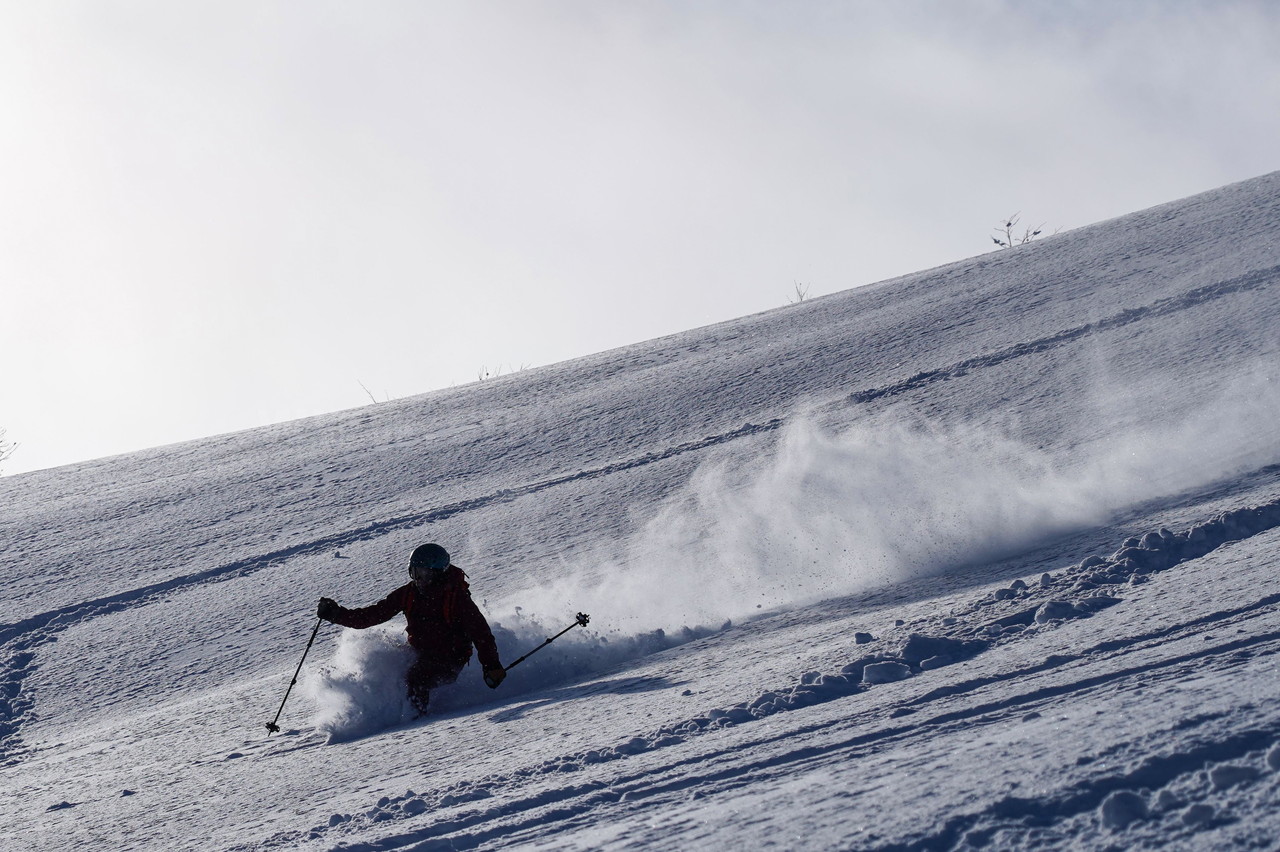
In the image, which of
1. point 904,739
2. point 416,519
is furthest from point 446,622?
point 416,519

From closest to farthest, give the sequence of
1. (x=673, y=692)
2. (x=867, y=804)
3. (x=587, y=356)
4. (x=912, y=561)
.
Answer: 1. (x=867, y=804)
2. (x=673, y=692)
3. (x=912, y=561)
4. (x=587, y=356)

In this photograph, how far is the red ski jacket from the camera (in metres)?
5.68

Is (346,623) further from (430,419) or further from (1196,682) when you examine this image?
(430,419)

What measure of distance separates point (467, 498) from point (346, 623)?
5220mm

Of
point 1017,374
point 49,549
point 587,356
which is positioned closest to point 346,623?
point 49,549

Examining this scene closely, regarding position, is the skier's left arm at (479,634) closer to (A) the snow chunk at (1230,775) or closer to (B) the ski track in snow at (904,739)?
(B) the ski track in snow at (904,739)

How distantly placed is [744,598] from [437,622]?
2.07 meters

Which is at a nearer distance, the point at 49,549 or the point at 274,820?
the point at 274,820

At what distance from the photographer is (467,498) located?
11.0m

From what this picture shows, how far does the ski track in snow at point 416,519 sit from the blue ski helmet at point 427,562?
2511 mm

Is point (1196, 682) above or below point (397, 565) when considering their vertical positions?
below

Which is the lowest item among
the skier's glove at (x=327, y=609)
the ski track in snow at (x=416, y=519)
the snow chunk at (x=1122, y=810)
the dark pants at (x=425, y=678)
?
the snow chunk at (x=1122, y=810)

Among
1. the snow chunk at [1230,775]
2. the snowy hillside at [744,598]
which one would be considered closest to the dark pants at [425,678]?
the snowy hillside at [744,598]

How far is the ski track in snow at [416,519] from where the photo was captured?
7.66m
